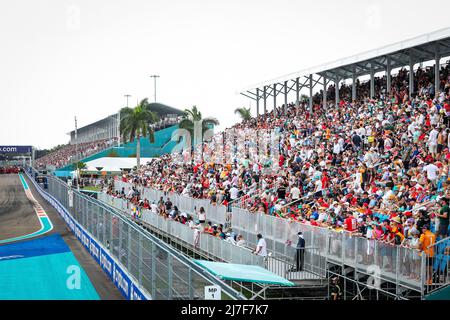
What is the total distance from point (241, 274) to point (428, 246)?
411cm

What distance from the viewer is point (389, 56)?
1115 inches

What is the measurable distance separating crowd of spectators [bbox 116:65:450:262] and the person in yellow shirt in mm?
23

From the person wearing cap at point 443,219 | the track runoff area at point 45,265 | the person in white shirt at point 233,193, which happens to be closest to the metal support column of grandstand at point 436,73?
the person in white shirt at point 233,193

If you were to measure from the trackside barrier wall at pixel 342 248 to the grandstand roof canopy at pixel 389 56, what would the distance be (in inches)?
434

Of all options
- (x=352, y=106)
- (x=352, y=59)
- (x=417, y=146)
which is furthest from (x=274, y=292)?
(x=352, y=59)

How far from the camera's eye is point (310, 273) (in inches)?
640

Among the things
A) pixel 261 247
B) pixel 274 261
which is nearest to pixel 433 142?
pixel 274 261

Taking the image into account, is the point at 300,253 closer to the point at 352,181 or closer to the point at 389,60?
the point at 352,181

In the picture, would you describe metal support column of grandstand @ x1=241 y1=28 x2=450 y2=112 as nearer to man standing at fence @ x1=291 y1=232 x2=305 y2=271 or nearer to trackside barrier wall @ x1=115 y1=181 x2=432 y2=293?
trackside barrier wall @ x1=115 y1=181 x2=432 y2=293

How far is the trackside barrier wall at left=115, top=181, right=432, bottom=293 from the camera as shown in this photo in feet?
41.7

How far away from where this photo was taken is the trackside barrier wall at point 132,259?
29.7 ft

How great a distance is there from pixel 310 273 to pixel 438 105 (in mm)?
8687

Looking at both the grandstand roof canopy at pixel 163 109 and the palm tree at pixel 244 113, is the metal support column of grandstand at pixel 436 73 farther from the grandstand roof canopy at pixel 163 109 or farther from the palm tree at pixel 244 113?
the grandstand roof canopy at pixel 163 109

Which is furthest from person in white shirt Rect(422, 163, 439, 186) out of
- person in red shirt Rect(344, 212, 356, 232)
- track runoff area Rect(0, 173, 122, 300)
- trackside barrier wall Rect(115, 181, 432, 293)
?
track runoff area Rect(0, 173, 122, 300)
